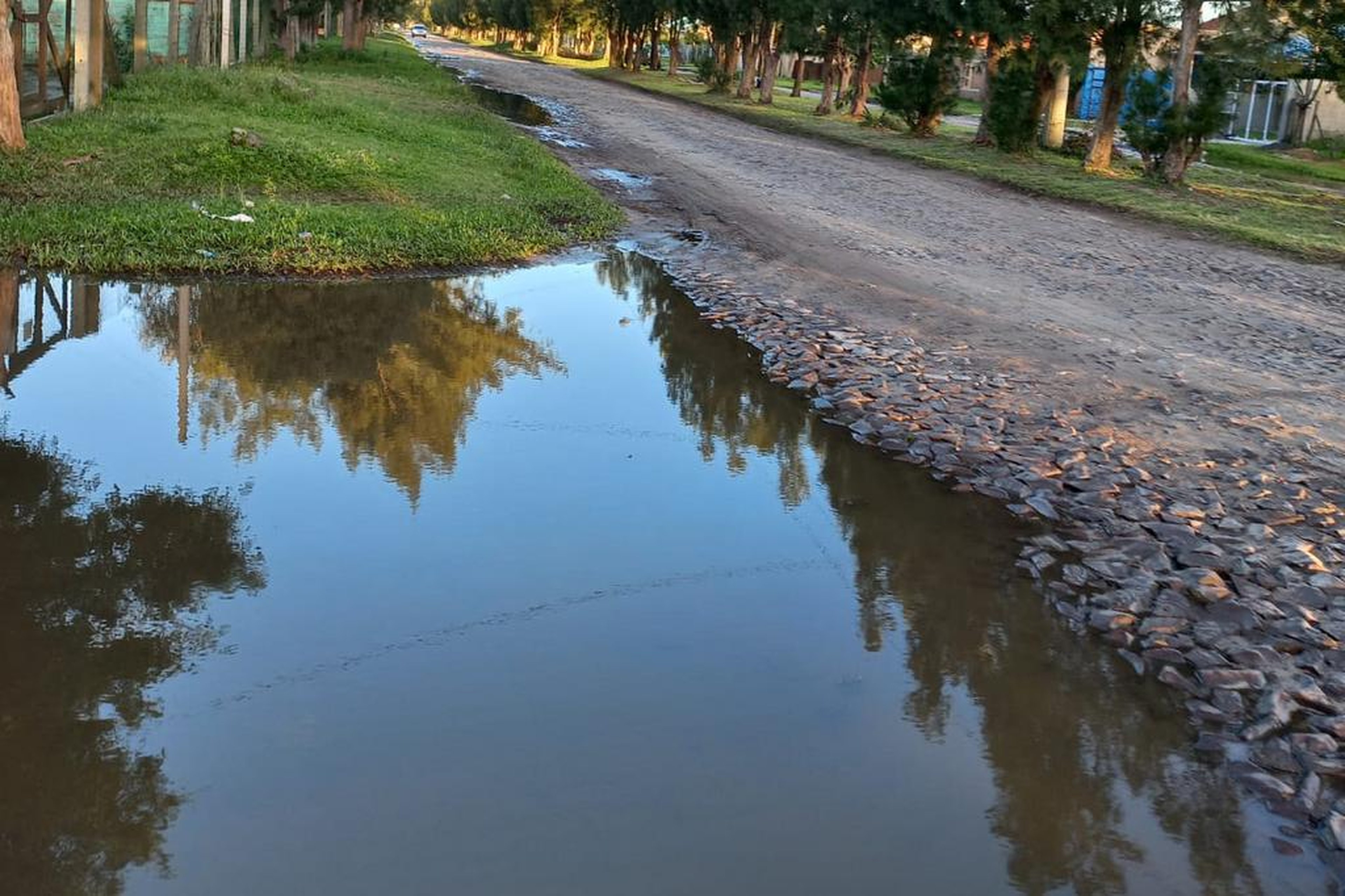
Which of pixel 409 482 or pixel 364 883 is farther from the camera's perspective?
pixel 409 482

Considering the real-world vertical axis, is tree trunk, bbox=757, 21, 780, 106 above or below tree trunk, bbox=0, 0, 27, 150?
above

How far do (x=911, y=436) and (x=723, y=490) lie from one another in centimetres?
151

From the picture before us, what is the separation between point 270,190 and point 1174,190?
15.9 meters

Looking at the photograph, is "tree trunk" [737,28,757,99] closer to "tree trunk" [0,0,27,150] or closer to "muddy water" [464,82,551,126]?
"muddy water" [464,82,551,126]

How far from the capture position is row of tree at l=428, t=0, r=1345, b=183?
23.1m

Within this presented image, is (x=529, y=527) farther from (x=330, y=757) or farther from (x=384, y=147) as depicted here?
(x=384, y=147)

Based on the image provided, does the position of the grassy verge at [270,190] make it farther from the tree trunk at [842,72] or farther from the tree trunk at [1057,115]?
the tree trunk at [842,72]

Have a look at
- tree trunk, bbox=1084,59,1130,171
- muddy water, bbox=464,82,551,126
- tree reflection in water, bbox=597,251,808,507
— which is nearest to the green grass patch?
tree trunk, bbox=1084,59,1130,171

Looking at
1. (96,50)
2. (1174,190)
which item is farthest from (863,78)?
(96,50)

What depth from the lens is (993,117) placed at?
2933cm

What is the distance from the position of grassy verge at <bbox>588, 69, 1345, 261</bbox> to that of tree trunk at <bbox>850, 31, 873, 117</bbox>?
96.0 inches

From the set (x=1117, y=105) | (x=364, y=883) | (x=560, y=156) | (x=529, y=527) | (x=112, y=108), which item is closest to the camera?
(x=364, y=883)

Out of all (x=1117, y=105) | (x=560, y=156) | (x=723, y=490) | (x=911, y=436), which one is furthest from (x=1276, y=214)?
(x=723, y=490)

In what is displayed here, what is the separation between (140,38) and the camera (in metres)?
24.0
